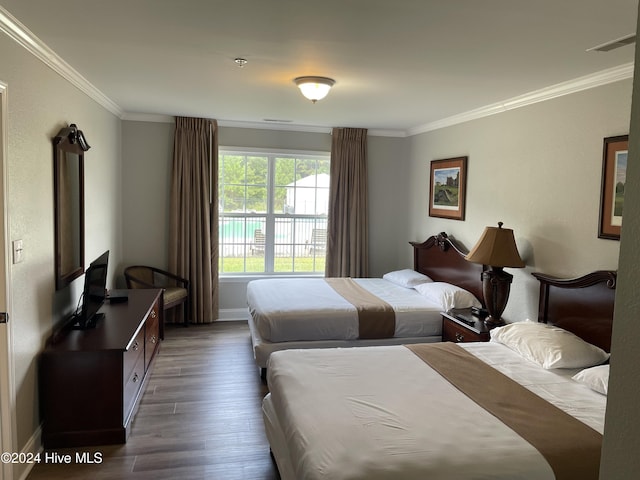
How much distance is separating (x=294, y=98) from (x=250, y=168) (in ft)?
6.24

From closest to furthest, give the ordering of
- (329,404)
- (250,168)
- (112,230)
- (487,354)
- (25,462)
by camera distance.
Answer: (329,404) < (25,462) < (487,354) < (112,230) < (250,168)

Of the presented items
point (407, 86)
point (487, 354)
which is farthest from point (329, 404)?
point (407, 86)

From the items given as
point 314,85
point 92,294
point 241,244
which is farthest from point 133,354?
point 241,244

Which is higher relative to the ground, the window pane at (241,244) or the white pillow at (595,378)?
the window pane at (241,244)

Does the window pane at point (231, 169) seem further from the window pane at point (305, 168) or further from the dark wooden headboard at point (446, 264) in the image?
the dark wooden headboard at point (446, 264)

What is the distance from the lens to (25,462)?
2609 mm

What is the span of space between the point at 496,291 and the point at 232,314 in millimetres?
3414

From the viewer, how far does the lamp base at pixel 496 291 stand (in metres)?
3.60

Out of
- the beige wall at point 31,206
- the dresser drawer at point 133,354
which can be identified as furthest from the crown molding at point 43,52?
the dresser drawer at point 133,354

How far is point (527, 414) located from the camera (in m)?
2.18

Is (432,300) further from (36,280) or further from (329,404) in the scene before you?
(36,280)

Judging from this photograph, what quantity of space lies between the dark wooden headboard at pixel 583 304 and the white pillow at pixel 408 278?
165 centimetres

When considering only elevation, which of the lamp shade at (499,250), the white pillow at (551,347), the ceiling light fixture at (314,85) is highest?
the ceiling light fixture at (314,85)

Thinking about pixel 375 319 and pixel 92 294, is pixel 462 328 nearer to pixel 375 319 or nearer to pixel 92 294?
pixel 375 319
